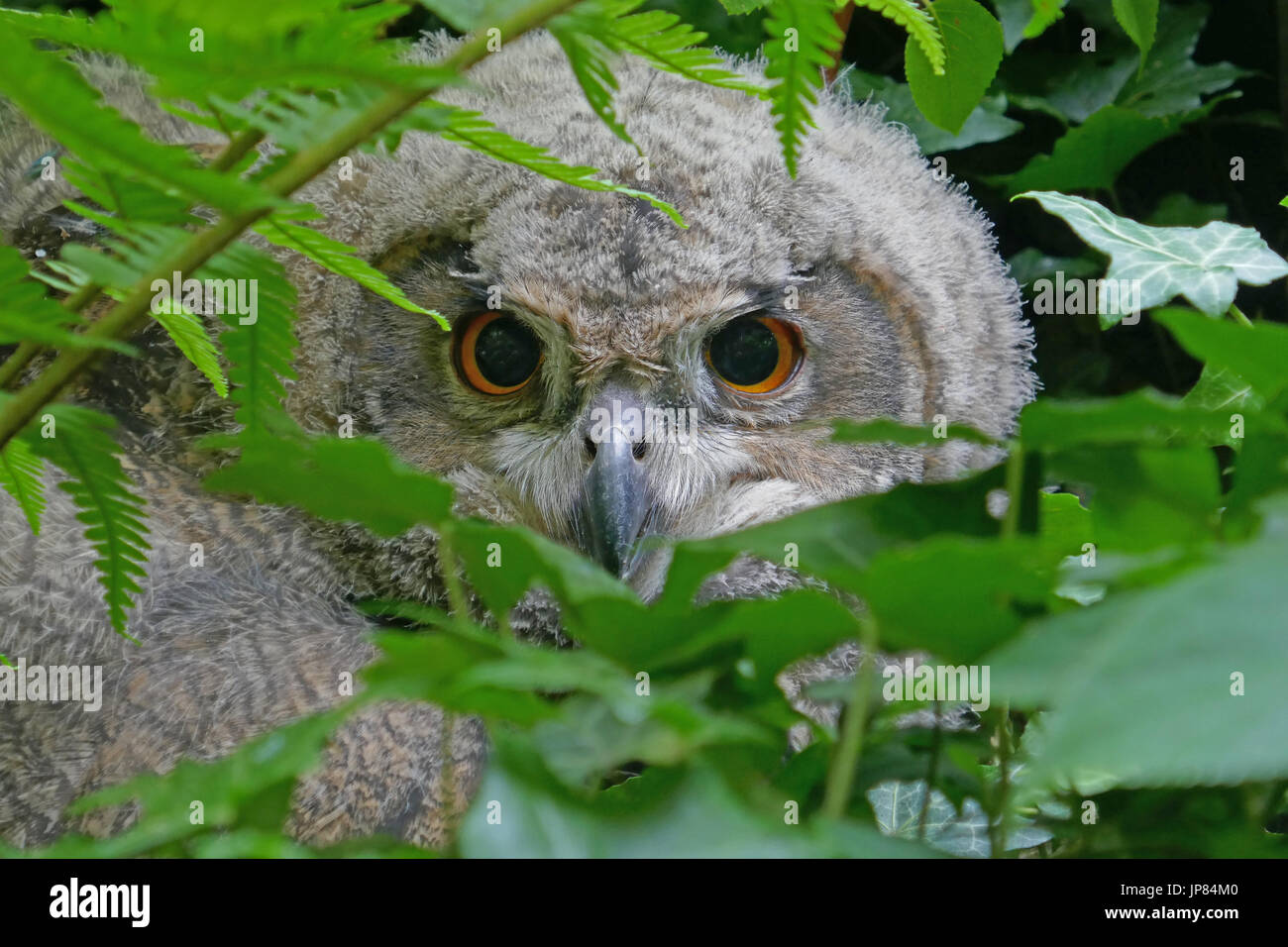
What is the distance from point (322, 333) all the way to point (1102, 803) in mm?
1615

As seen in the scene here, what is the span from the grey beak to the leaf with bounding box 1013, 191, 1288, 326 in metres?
0.79

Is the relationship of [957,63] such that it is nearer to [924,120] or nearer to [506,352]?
[506,352]

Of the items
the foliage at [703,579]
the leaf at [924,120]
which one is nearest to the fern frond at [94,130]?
the foliage at [703,579]

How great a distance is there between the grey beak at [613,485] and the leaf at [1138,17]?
0.96 meters

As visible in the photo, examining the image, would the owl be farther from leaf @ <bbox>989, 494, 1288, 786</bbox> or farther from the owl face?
leaf @ <bbox>989, 494, 1288, 786</bbox>

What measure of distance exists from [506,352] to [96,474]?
1213 mm

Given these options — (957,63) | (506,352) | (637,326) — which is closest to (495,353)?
(506,352)

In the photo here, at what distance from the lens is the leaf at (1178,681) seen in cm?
35

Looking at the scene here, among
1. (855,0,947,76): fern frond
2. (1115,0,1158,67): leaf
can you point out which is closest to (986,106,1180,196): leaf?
(1115,0,1158,67): leaf
